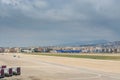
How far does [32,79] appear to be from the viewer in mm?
42156

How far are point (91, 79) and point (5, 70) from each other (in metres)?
10.7

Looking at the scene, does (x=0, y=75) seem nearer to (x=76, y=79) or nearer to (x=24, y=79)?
(x=24, y=79)

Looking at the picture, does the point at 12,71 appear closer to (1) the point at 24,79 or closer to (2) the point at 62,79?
(1) the point at 24,79

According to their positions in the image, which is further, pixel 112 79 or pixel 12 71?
pixel 12 71

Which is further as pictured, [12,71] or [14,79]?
[12,71]

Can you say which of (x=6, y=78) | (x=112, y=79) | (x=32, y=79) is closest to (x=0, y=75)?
(x=6, y=78)

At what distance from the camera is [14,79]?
1610 inches

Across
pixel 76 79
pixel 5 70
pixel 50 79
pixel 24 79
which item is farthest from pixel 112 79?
pixel 5 70

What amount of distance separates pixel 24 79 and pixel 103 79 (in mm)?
9572

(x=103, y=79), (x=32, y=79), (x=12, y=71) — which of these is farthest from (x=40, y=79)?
(x=103, y=79)

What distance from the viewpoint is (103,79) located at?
135 ft

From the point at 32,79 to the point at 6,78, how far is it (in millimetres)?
3170

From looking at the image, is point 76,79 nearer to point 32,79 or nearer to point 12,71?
point 32,79

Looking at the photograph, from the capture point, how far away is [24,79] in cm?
4166
